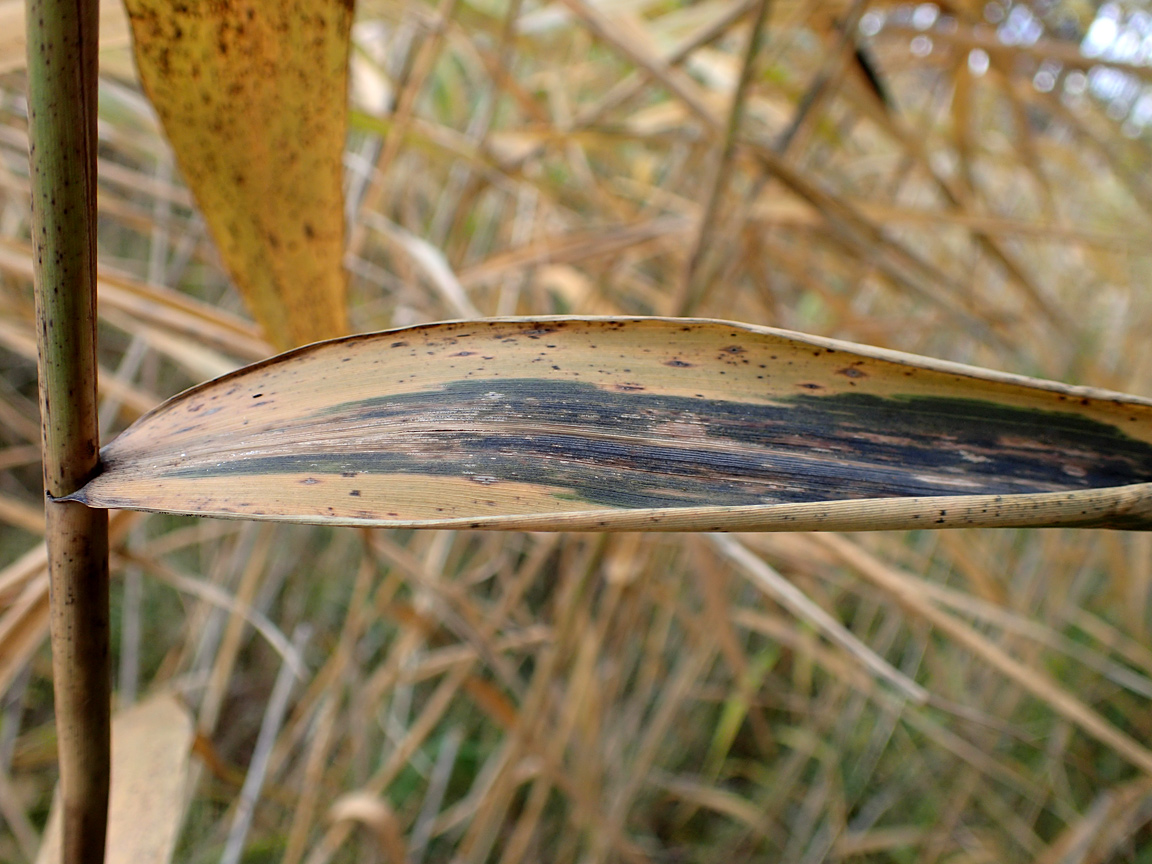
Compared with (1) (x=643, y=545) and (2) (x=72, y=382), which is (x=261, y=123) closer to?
(2) (x=72, y=382)

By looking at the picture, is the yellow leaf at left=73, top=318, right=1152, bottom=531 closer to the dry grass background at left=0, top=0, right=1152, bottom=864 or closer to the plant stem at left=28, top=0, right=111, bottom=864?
the plant stem at left=28, top=0, right=111, bottom=864

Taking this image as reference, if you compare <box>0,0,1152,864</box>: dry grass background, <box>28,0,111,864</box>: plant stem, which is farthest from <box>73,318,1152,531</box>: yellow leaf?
<box>0,0,1152,864</box>: dry grass background

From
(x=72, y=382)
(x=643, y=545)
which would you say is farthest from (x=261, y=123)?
(x=643, y=545)

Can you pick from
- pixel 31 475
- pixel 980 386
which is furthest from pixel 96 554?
pixel 31 475

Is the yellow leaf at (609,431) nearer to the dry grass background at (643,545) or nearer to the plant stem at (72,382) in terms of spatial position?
the plant stem at (72,382)

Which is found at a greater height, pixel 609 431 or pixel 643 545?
pixel 609 431

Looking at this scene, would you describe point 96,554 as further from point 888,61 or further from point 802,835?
point 802,835
